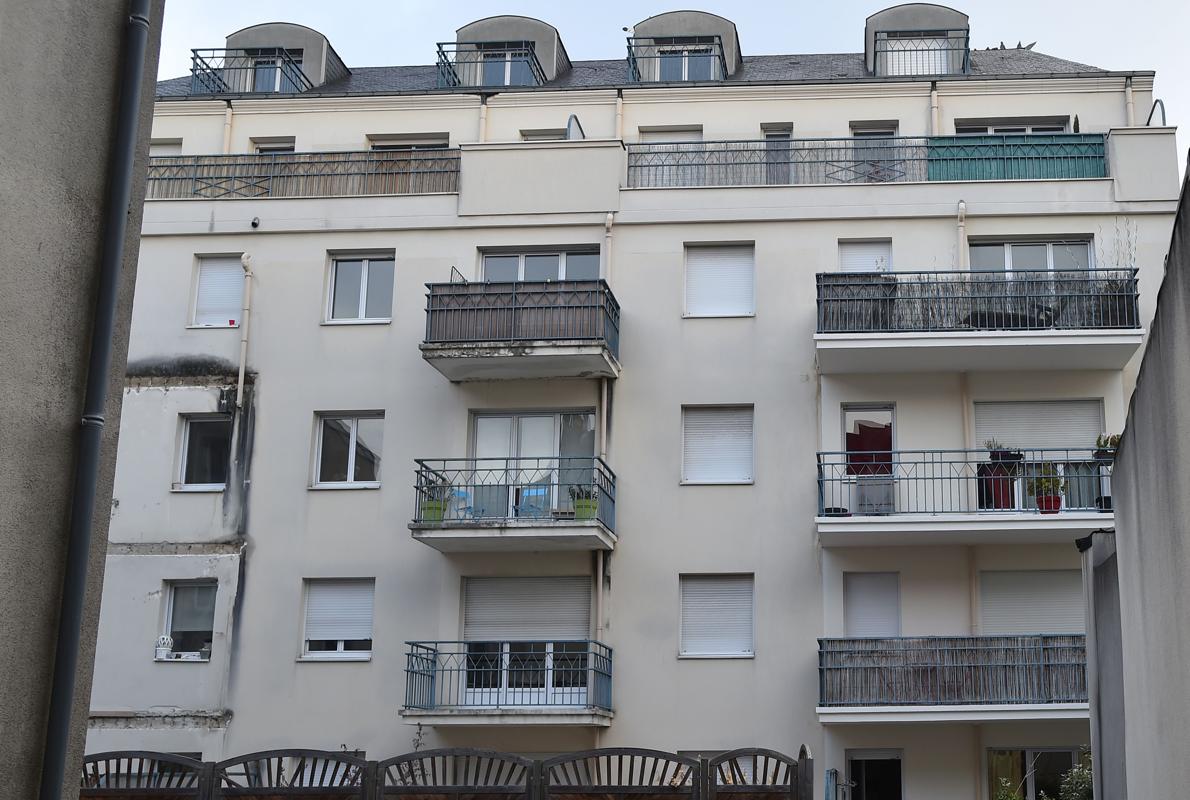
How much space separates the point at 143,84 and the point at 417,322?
18310 millimetres

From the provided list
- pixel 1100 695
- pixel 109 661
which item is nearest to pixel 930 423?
pixel 1100 695

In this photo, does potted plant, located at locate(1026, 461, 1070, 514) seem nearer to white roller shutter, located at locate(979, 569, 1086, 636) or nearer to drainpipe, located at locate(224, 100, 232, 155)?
white roller shutter, located at locate(979, 569, 1086, 636)

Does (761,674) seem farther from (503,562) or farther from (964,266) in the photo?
(964,266)

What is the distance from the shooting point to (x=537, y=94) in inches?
1186

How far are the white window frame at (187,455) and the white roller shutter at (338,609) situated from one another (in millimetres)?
2567

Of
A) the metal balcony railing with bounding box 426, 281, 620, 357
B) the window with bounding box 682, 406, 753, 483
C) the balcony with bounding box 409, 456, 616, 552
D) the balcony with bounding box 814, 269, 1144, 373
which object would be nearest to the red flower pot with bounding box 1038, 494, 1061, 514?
the balcony with bounding box 814, 269, 1144, 373

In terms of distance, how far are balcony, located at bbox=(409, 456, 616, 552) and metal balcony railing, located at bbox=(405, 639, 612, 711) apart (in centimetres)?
169

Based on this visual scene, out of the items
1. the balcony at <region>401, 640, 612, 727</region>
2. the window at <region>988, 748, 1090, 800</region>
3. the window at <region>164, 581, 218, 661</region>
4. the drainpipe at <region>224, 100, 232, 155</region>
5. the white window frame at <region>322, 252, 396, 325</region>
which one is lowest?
the window at <region>988, 748, 1090, 800</region>

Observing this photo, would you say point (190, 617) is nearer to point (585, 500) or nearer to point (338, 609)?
point (338, 609)

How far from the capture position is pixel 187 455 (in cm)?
2784

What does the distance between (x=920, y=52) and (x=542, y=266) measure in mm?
9105

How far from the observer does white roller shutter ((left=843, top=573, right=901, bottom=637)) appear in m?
25.4

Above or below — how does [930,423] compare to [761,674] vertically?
above

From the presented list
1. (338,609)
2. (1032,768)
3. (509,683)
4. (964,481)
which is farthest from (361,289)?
(1032,768)
